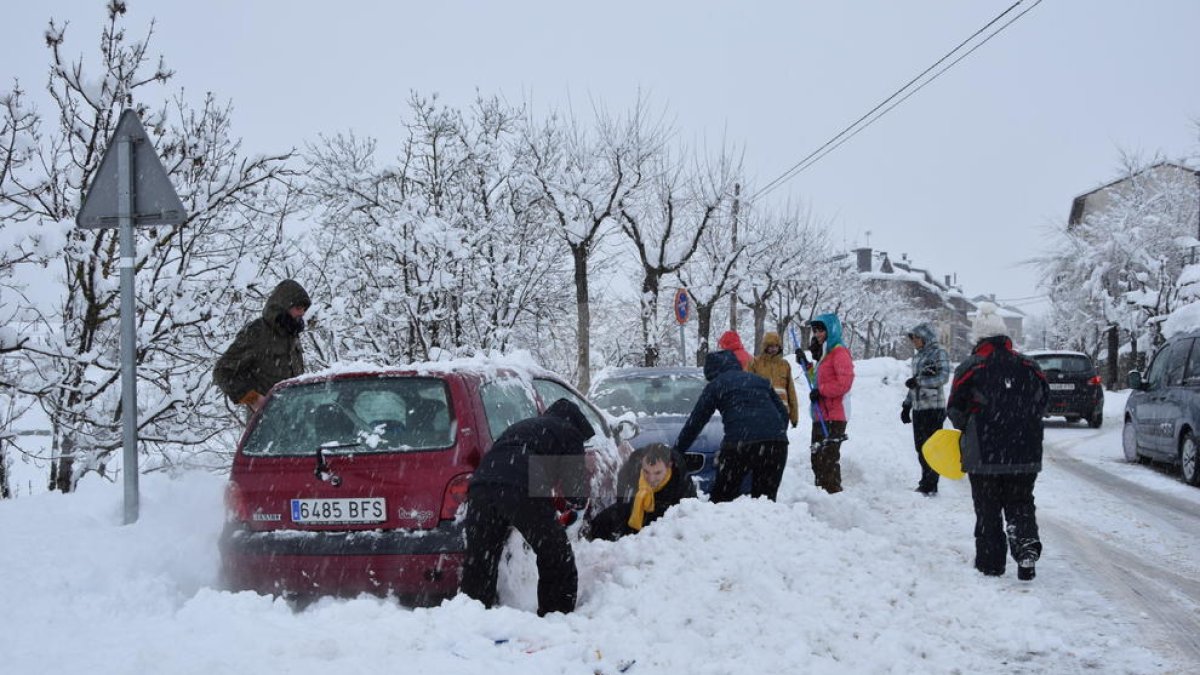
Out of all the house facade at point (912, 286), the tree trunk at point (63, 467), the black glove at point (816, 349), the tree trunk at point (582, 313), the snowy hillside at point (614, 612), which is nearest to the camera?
the snowy hillside at point (614, 612)

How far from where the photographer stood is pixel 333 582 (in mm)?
4383

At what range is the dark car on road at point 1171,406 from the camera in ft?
34.1

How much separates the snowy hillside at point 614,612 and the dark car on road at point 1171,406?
5.19 metres

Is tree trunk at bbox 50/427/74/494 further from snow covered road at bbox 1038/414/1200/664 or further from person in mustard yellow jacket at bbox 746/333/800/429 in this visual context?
snow covered road at bbox 1038/414/1200/664

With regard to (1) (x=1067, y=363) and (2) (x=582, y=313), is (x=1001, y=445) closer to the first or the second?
(1) (x=1067, y=363)

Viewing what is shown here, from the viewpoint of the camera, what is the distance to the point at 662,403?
955 cm

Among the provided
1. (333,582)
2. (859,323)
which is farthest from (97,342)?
(859,323)

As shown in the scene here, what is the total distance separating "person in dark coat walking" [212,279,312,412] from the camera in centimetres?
645

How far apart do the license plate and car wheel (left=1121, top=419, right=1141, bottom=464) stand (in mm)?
11725

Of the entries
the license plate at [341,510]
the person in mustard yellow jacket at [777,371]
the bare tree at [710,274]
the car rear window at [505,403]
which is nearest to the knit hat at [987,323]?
the person in mustard yellow jacket at [777,371]

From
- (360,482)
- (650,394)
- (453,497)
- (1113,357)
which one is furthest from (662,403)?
(1113,357)

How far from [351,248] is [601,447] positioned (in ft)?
46.5

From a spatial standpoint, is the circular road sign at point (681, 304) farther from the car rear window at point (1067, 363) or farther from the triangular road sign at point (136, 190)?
the triangular road sign at point (136, 190)

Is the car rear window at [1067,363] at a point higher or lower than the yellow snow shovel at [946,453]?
higher
